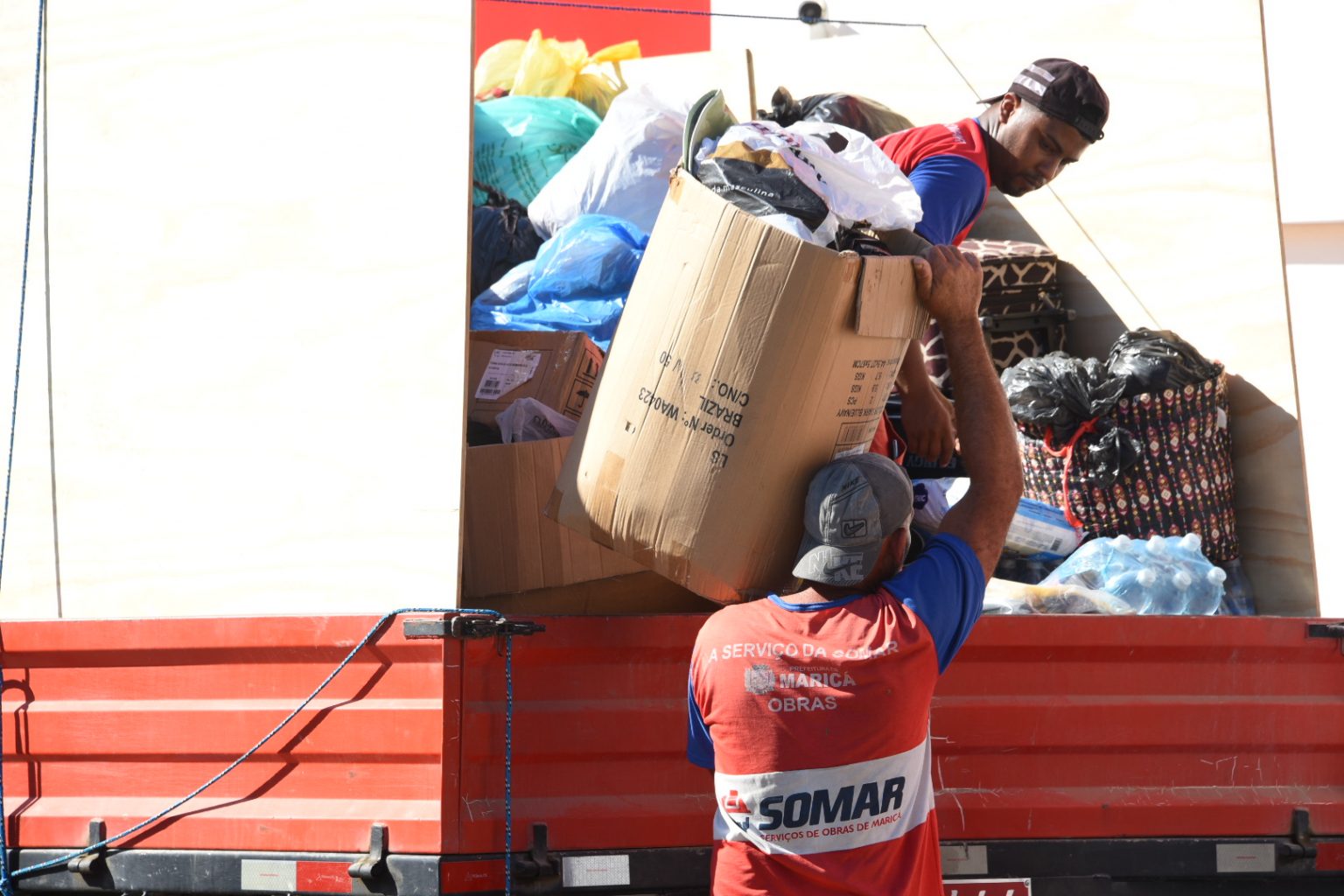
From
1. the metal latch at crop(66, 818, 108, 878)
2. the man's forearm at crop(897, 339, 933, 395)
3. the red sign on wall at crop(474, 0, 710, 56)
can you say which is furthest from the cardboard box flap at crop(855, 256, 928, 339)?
the red sign on wall at crop(474, 0, 710, 56)

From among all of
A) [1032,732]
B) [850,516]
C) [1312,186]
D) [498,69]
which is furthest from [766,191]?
[1312,186]

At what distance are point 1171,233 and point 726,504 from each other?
2028 mm

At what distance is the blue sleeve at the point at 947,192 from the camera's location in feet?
9.57

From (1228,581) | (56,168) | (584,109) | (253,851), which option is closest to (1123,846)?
(1228,581)

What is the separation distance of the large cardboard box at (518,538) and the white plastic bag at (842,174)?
71 cm

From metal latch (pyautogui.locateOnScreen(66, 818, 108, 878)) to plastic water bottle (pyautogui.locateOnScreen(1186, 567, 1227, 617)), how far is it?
A: 234cm

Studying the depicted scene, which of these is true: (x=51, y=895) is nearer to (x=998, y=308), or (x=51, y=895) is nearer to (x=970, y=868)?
(x=970, y=868)

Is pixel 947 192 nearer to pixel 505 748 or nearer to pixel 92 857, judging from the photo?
pixel 505 748

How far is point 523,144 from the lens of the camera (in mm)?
4301

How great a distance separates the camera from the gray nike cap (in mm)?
2188

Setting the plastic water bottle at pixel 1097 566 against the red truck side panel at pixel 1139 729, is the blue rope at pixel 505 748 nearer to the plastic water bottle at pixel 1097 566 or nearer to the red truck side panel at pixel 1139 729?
the red truck side panel at pixel 1139 729

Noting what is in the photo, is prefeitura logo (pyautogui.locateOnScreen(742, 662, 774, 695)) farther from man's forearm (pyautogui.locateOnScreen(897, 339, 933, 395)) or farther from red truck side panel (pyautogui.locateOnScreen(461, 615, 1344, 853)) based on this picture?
man's forearm (pyautogui.locateOnScreen(897, 339, 933, 395))

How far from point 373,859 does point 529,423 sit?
0.95 metres

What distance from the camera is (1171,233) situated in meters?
3.67
